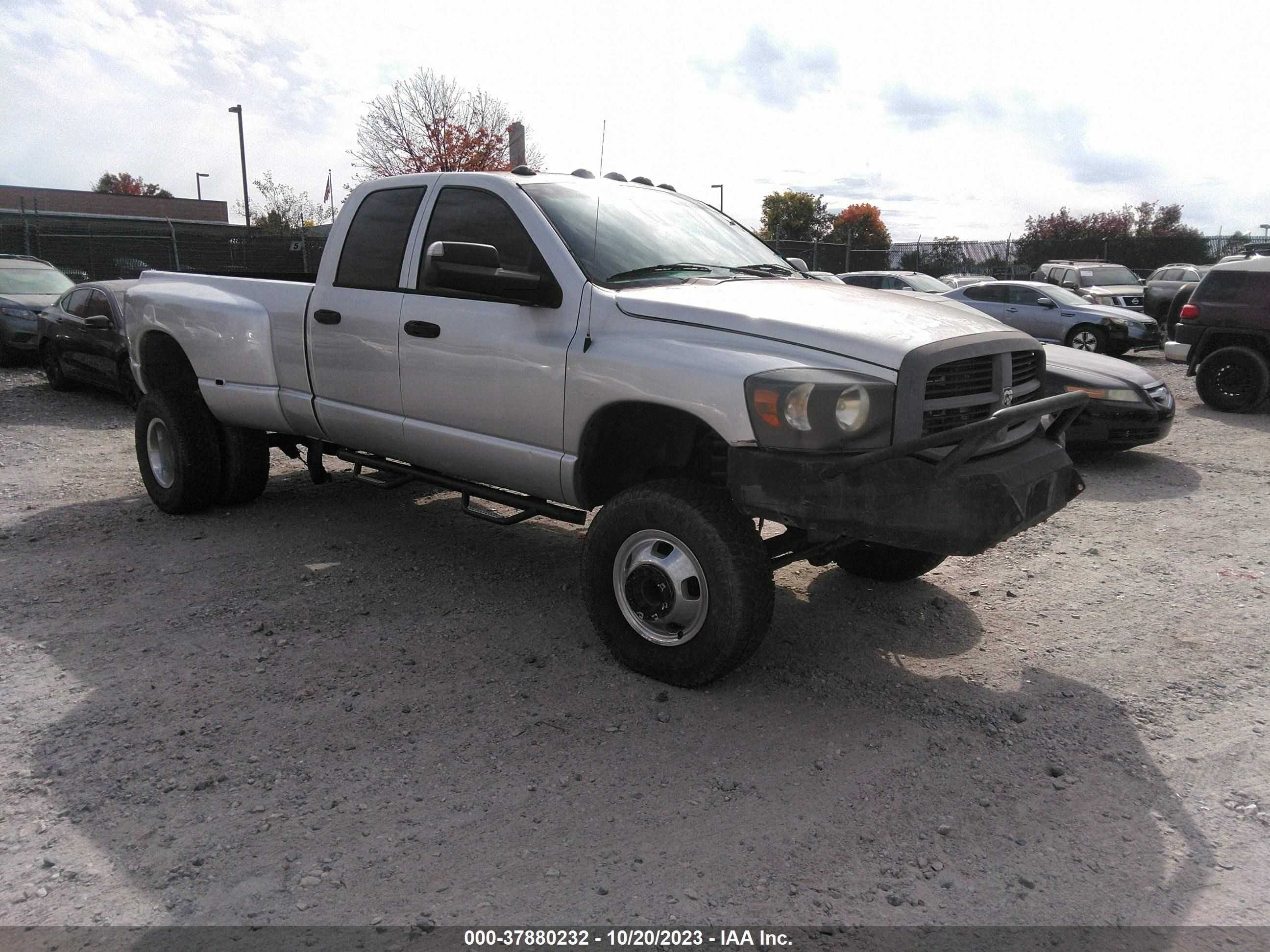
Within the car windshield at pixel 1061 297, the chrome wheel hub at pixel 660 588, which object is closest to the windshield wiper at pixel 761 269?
the chrome wheel hub at pixel 660 588

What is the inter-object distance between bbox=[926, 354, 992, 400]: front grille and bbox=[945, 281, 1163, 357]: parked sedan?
1242 centimetres

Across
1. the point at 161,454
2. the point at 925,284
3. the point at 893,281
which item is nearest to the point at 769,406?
the point at 161,454

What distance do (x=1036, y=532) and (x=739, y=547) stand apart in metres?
3.45

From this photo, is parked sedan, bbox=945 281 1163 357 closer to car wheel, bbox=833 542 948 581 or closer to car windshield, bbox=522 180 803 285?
car wheel, bbox=833 542 948 581

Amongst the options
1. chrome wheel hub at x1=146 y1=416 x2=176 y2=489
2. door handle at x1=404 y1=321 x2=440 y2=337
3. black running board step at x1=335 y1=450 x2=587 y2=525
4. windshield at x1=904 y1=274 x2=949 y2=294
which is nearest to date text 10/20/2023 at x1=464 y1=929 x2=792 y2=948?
black running board step at x1=335 y1=450 x2=587 y2=525

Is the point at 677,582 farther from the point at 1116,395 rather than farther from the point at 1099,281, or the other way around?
the point at 1099,281

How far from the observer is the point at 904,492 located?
3.38 metres

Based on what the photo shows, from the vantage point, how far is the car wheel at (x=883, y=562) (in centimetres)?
507

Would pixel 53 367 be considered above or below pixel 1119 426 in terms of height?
below

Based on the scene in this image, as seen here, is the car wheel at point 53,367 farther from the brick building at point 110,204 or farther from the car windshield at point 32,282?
the brick building at point 110,204

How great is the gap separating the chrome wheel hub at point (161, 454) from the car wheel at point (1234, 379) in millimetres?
11122

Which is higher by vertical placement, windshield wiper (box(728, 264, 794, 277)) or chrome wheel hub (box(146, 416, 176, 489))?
windshield wiper (box(728, 264, 794, 277))

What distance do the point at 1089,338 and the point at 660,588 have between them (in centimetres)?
1413

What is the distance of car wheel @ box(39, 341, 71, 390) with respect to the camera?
12102mm
